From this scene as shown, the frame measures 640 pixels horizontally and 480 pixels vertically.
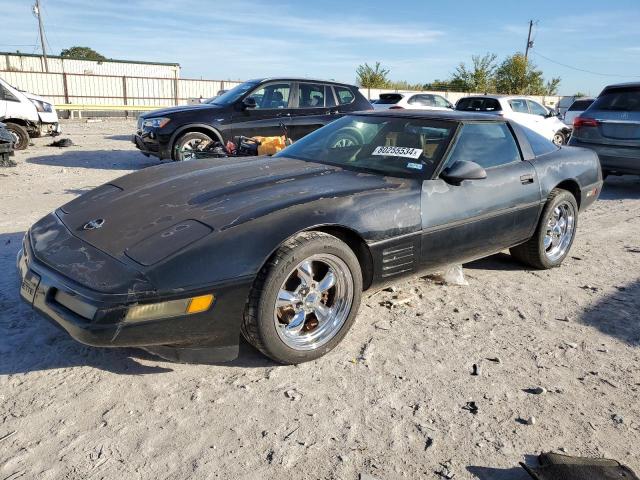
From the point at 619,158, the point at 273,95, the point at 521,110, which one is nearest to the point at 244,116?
the point at 273,95

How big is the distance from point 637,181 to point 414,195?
846cm

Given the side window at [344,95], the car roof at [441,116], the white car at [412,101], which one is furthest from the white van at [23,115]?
the car roof at [441,116]

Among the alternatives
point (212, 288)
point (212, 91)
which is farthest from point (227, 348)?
point (212, 91)

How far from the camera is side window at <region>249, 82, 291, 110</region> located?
9.14m

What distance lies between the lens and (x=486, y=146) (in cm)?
405

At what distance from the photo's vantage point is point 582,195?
193 inches

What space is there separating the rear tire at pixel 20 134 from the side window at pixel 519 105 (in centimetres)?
1145

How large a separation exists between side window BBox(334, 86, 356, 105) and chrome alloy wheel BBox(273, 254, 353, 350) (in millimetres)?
7298

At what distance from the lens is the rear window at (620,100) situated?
7965 mm

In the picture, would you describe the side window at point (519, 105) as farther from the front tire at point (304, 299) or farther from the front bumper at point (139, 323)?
the front bumper at point (139, 323)

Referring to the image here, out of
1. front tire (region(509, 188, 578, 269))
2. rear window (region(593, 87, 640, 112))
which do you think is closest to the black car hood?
front tire (region(509, 188, 578, 269))

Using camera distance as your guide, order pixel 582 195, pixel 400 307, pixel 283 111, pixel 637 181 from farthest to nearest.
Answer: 1. pixel 637 181
2. pixel 283 111
3. pixel 582 195
4. pixel 400 307

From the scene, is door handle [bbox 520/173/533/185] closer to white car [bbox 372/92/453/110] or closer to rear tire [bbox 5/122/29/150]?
rear tire [bbox 5/122/29/150]

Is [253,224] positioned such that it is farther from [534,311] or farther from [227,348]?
[534,311]
